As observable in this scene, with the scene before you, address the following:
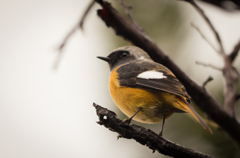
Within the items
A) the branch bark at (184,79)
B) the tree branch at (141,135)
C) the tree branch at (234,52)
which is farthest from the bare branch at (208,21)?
the tree branch at (141,135)

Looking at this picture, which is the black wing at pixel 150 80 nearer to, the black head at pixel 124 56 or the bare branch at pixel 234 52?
the black head at pixel 124 56

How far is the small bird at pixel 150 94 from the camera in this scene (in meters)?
2.79

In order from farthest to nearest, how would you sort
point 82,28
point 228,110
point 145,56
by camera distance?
point 145,56 → point 228,110 → point 82,28

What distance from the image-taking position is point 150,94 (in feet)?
9.37

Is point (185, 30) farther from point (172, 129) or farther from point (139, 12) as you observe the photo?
point (172, 129)

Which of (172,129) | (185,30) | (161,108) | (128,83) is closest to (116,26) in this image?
(128,83)

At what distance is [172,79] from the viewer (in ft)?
9.84

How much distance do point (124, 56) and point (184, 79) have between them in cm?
127

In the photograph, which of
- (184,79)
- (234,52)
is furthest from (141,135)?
(234,52)

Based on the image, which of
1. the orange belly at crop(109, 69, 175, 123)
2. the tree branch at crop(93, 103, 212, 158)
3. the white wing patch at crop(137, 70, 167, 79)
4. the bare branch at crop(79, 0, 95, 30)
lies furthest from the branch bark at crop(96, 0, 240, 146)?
the tree branch at crop(93, 103, 212, 158)

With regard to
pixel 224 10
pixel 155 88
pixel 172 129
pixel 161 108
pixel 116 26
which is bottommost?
pixel 172 129

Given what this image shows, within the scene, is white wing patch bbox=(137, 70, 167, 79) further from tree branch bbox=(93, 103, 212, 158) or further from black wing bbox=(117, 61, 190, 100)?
tree branch bbox=(93, 103, 212, 158)

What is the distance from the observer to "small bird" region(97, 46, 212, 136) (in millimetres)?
2787

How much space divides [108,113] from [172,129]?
3.32 metres
